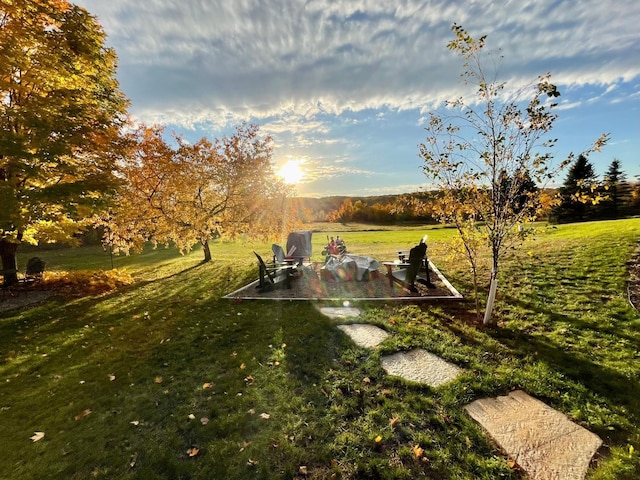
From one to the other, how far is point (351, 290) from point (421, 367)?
484 centimetres

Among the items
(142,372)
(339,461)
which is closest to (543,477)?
(339,461)

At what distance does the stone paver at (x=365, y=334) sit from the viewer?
5746mm

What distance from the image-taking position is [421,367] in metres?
4.84

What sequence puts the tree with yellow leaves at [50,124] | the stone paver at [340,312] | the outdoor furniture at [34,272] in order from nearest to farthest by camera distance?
1. the stone paver at [340,312]
2. the tree with yellow leaves at [50,124]
3. the outdoor furniture at [34,272]

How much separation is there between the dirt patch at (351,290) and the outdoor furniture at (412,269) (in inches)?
5.9

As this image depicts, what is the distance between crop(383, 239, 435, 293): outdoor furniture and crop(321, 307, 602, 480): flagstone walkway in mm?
3984

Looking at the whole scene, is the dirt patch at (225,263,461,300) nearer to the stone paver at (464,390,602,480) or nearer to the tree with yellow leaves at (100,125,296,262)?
the stone paver at (464,390,602,480)

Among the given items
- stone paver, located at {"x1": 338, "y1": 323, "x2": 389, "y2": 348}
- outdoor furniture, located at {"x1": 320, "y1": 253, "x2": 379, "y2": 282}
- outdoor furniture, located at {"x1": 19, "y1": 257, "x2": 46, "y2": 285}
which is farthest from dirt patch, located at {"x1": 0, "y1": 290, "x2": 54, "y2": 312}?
stone paver, located at {"x1": 338, "y1": 323, "x2": 389, "y2": 348}

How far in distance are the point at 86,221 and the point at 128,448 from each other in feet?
37.6

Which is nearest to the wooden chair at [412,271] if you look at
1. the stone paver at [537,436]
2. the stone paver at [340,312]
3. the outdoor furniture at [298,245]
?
the stone paver at [340,312]

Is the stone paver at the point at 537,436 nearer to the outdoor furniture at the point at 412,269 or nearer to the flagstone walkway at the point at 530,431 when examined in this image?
the flagstone walkway at the point at 530,431

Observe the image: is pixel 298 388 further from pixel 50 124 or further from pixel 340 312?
pixel 50 124

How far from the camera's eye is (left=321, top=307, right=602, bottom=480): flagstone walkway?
117 inches

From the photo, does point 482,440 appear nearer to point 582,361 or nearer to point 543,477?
point 543,477
